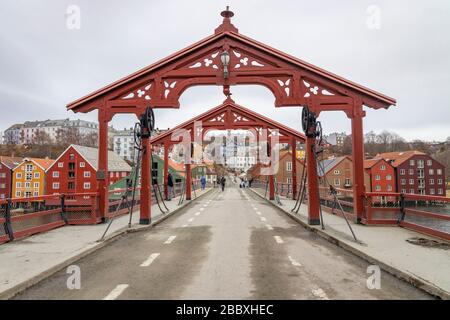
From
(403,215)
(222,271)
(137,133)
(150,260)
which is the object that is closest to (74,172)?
(137,133)

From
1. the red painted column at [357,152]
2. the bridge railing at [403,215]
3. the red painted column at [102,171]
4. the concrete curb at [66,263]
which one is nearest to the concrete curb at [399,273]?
the bridge railing at [403,215]

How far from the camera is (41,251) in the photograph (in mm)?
6629

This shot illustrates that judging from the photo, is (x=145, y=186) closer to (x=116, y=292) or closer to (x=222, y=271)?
(x=222, y=271)

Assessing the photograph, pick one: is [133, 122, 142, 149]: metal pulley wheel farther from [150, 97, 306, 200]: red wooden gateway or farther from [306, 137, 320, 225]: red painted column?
[150, 97, 306, 200]: red wooden gateway

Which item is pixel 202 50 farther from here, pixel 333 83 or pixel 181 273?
pixel 181 273

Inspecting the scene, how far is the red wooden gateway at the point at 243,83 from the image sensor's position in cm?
1038

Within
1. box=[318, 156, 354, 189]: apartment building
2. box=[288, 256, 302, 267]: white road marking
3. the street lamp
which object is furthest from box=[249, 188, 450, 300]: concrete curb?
box=[318, 156, 354, 189]: apartment building

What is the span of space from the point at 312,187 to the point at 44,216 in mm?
8791

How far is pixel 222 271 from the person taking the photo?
17.7 feet

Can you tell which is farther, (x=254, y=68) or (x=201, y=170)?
(x=201, y=170)

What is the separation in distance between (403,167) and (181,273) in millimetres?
69736

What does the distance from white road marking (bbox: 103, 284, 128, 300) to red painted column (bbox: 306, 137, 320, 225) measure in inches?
284

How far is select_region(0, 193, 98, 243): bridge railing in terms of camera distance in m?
7.49
